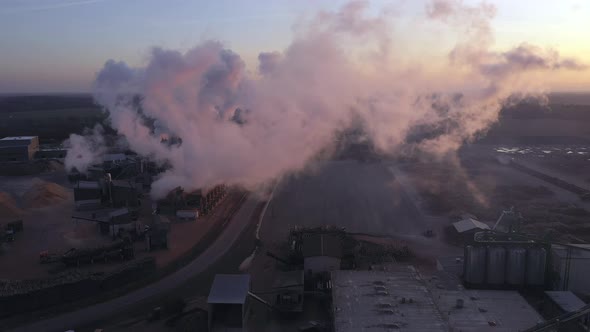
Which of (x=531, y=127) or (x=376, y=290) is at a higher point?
(x=531, y=127)

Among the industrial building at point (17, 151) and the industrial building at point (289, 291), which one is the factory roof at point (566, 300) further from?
the industrial building at point (17, 151)

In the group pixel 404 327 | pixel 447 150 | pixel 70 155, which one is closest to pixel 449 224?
pixel 404 327

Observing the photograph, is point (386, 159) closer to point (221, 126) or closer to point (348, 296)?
point (221, 126)

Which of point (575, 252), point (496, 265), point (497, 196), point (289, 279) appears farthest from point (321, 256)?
point (497, 196)

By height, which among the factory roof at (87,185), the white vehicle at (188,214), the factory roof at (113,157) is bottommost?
the white vehicle at (188,214)

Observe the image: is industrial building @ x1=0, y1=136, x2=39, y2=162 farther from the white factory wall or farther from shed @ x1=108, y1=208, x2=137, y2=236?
the white factory wall

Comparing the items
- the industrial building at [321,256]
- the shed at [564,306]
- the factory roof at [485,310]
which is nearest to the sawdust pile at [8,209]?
the industrial building at [321,256]

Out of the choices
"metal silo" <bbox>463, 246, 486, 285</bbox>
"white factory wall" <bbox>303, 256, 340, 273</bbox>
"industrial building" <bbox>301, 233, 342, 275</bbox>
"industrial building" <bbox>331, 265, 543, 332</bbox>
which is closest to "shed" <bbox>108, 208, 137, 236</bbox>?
"industrial building" <bbox>301, 233, 342, 275</bbox>
